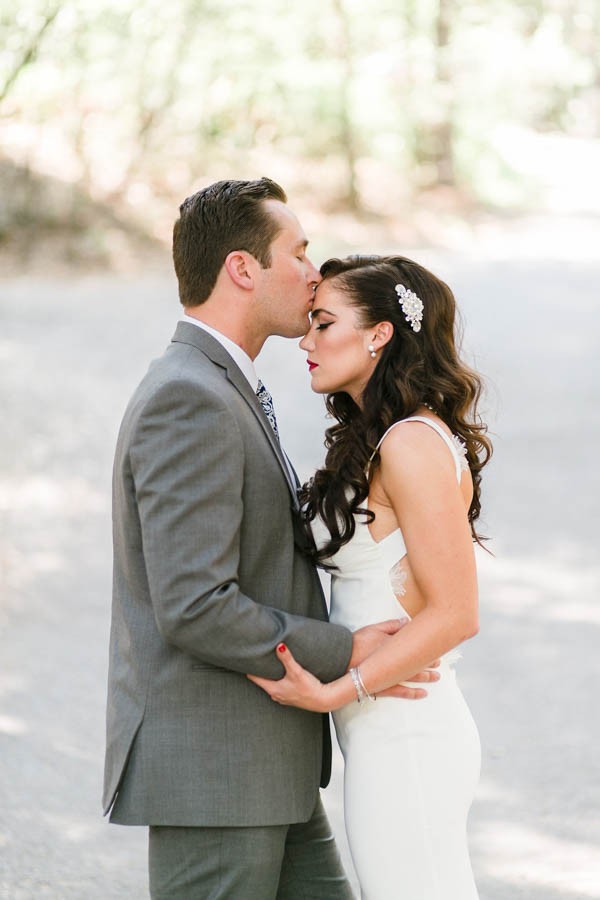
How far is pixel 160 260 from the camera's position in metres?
14.5

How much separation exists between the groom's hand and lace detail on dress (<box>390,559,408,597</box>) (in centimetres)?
6

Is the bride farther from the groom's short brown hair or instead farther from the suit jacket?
the groom's short brown hair

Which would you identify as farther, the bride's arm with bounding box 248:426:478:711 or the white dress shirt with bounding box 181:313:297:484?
the white dress shirt with bounding box 181:313:297:484

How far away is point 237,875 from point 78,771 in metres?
2.84

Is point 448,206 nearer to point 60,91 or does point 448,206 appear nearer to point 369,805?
point 60,91

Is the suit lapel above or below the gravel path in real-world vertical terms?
above

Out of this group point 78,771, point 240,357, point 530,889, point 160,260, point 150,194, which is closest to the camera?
point 240,357

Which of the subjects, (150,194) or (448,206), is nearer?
(150,194)

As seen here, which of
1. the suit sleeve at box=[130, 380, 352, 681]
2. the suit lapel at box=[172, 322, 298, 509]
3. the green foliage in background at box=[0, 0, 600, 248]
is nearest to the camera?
the suit sleeve at box=[130, 380, 352, 681]

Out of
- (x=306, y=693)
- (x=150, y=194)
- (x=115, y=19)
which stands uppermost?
(x=115, y=19)

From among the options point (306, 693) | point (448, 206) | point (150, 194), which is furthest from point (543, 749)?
point (448, 206)

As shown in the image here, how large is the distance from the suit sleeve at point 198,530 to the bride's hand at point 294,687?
0.9 inches

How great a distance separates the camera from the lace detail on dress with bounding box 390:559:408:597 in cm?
265

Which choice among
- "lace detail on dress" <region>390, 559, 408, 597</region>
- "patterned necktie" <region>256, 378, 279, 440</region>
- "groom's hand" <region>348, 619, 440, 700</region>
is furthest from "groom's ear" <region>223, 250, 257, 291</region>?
"groom's hand" <region>348, 619, 440, 700</region>
